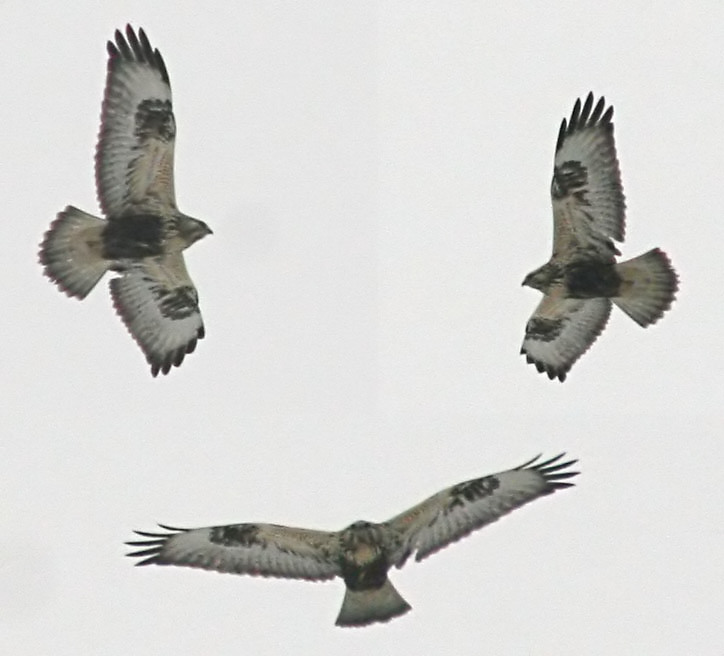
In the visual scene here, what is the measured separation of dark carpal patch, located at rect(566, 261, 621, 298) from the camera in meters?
13.5

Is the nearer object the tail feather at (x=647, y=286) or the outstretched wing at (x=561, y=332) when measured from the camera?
the tail feather at (x=647, y=286)

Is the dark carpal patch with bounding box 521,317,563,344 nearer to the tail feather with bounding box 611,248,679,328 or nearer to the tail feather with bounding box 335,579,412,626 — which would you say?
the tail feather with bounding box 611,248,679,328

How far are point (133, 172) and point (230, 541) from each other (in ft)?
10.6

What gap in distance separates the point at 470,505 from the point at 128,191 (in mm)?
3936

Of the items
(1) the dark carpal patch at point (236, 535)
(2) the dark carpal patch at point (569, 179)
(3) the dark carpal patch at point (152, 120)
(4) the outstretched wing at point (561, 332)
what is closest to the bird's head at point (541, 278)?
(4) the outstretched wing at point (561, 332)

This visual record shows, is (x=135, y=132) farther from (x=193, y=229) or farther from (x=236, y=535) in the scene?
(x=236, y=535)

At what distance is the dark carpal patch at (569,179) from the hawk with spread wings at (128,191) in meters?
3.05

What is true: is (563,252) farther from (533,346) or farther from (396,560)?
(396,560)

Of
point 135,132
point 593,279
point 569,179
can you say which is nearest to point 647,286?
point 593,279

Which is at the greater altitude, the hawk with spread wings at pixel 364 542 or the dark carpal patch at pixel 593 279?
the dark carpal patch at pixel 593 279

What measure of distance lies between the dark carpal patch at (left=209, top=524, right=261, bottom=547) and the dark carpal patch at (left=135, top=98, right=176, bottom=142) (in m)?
3.32

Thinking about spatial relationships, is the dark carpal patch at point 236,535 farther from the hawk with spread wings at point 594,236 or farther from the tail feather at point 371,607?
the hawk with spread wings at point 594,236

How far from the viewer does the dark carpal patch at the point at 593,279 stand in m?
13.5

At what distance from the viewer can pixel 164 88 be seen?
510 inches
